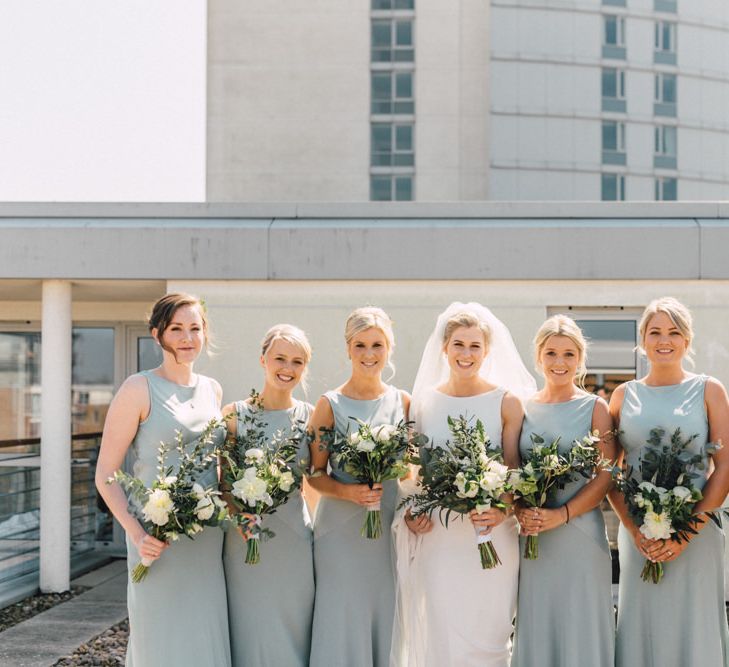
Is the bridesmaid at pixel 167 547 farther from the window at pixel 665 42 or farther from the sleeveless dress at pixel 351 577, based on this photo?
the window at pixel 665 42

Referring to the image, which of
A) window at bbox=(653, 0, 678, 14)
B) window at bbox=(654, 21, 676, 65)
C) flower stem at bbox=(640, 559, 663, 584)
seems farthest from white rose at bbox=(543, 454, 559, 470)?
window at bbox=(653, 0, 678, 14)

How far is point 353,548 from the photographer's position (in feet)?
16.3

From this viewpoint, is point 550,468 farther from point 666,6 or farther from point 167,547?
point 666,6

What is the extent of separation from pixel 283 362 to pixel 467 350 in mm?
1044

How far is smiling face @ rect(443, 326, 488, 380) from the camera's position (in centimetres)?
501

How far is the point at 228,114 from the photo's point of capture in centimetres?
4694

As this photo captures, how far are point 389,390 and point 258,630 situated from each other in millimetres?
1525

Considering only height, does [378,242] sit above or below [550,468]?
above

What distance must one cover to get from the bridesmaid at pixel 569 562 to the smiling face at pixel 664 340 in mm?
384

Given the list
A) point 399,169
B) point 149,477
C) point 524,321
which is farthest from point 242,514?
point 399,169

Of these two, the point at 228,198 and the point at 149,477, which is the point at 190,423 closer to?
the point at 149,477

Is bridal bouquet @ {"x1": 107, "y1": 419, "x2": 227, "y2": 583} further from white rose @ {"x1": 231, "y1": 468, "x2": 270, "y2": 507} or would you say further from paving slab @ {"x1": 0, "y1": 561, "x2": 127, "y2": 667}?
paving slab @ {"x1": 0, "y1": 561, "x2": 127, "y2": 667}

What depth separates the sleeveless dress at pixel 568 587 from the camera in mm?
4863

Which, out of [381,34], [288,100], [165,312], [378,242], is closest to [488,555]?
[165,312]
